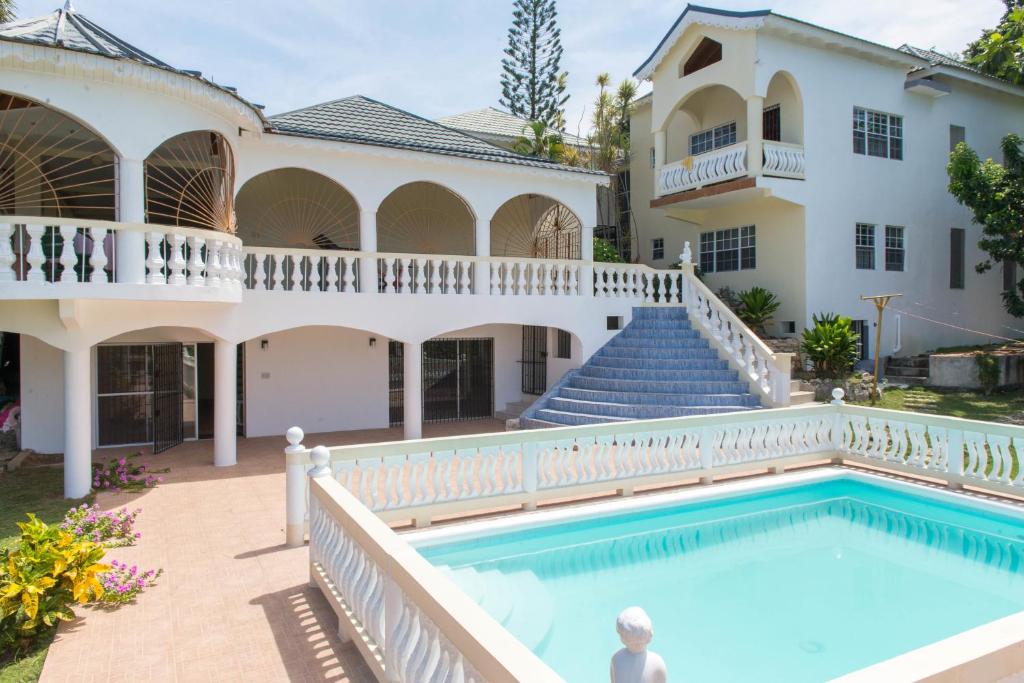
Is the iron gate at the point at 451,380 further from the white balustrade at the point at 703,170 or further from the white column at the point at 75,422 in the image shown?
the white column at the point at 75,422

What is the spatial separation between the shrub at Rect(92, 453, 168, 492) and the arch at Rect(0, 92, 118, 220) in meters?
4.60

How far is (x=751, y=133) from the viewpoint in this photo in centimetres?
1770

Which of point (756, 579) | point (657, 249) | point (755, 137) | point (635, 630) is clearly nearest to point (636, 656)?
point (635, 630)

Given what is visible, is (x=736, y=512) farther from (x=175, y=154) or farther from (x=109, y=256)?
(x=175, y=154)

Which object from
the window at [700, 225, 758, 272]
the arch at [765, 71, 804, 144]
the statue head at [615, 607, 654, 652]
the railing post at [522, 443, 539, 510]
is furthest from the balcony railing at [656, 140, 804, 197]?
the statue head at [615, 607, 654, 652]

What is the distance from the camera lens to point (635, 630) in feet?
8.44

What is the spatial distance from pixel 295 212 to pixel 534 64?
2553 cm

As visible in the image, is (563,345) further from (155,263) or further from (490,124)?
(490,124)

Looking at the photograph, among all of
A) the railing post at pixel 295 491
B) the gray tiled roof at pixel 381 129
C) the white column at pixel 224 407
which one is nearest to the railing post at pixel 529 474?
the railing post at pixel 295 491

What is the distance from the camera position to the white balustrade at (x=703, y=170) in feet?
59.7

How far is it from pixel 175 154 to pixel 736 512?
44.1ft

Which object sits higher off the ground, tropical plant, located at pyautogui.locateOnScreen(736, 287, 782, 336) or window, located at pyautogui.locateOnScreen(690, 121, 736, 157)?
window, located at pyautogui.locateOnScreen(690, 121, 736, 157)

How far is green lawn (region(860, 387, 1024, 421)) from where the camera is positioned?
14438mm

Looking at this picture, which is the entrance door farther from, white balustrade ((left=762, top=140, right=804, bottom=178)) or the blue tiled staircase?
white balustrade ((left=762, top=140, right=804, bottom=178))
